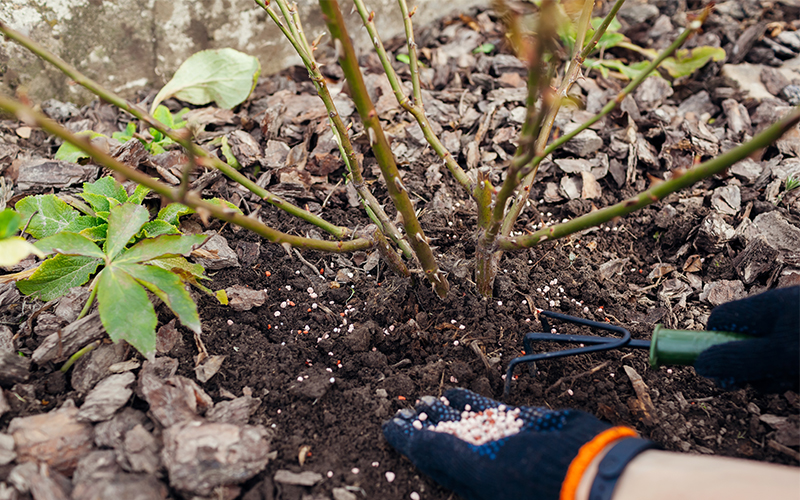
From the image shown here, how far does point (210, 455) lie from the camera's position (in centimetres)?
114

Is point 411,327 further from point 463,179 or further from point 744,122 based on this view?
point 744,122

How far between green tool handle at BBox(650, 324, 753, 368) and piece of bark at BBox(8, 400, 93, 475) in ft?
4.61

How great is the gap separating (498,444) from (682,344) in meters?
0.51

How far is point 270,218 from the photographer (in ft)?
6.22

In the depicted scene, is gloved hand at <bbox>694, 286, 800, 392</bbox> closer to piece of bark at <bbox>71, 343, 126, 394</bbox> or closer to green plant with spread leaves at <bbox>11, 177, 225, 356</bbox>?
green plant with spread leaves at <bbox>11, 177, 225, 356</bbox>

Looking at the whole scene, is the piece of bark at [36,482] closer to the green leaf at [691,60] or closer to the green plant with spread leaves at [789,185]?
the green plant with spread leaves at [789,185]

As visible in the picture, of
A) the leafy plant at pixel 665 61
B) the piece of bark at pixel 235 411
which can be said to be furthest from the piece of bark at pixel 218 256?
the leafy plant at pixel 665 61

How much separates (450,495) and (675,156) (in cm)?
177

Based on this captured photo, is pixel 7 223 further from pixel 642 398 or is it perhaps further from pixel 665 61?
pixel 665 61

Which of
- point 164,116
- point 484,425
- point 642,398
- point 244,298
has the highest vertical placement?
point 164,116

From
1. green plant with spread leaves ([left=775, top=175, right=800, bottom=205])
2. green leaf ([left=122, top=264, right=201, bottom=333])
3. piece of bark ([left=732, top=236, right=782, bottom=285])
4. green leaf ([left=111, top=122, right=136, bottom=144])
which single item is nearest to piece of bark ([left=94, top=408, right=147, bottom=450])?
green leaf ([left=122, top=264, right=201, bottom=333])

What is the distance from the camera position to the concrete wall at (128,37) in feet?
6.77

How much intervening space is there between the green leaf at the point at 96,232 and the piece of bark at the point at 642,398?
5.32 feet

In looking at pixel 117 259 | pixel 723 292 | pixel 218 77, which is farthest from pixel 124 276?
pixel 723 292
